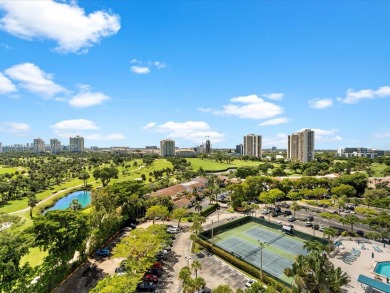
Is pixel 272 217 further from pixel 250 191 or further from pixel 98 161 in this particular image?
pixel 98 161

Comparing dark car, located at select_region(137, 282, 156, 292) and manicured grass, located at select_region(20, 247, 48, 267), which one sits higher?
dark car, located at select_region(137, 282, 156, 292)

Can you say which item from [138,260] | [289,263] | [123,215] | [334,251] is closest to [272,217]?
[334,251]

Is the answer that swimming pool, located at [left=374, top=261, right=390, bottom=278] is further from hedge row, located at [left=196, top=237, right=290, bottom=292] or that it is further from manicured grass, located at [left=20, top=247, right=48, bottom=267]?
manicured grass, located at [left=20, top=247, right=48, bottom=267]

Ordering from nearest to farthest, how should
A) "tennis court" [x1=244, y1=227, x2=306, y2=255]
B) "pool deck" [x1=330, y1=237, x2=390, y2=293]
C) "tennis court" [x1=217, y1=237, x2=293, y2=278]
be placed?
"pool deck" [x1=330, y1=237, x2=390, y2=293] → "tennis court" [x1=217, y1=237, x2=293, y2=278] → "tennis court" [x1=244, y1=227, x2=306, y2=255]

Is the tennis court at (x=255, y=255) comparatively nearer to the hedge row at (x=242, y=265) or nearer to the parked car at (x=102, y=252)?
the hedge row at (x=242, y=265)

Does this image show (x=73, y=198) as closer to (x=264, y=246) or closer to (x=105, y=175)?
(x=105, y=175)

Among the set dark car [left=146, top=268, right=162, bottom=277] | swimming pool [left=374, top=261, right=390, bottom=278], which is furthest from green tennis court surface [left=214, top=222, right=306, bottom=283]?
dark car [left=146, top=268, right=162, bottom=277]
